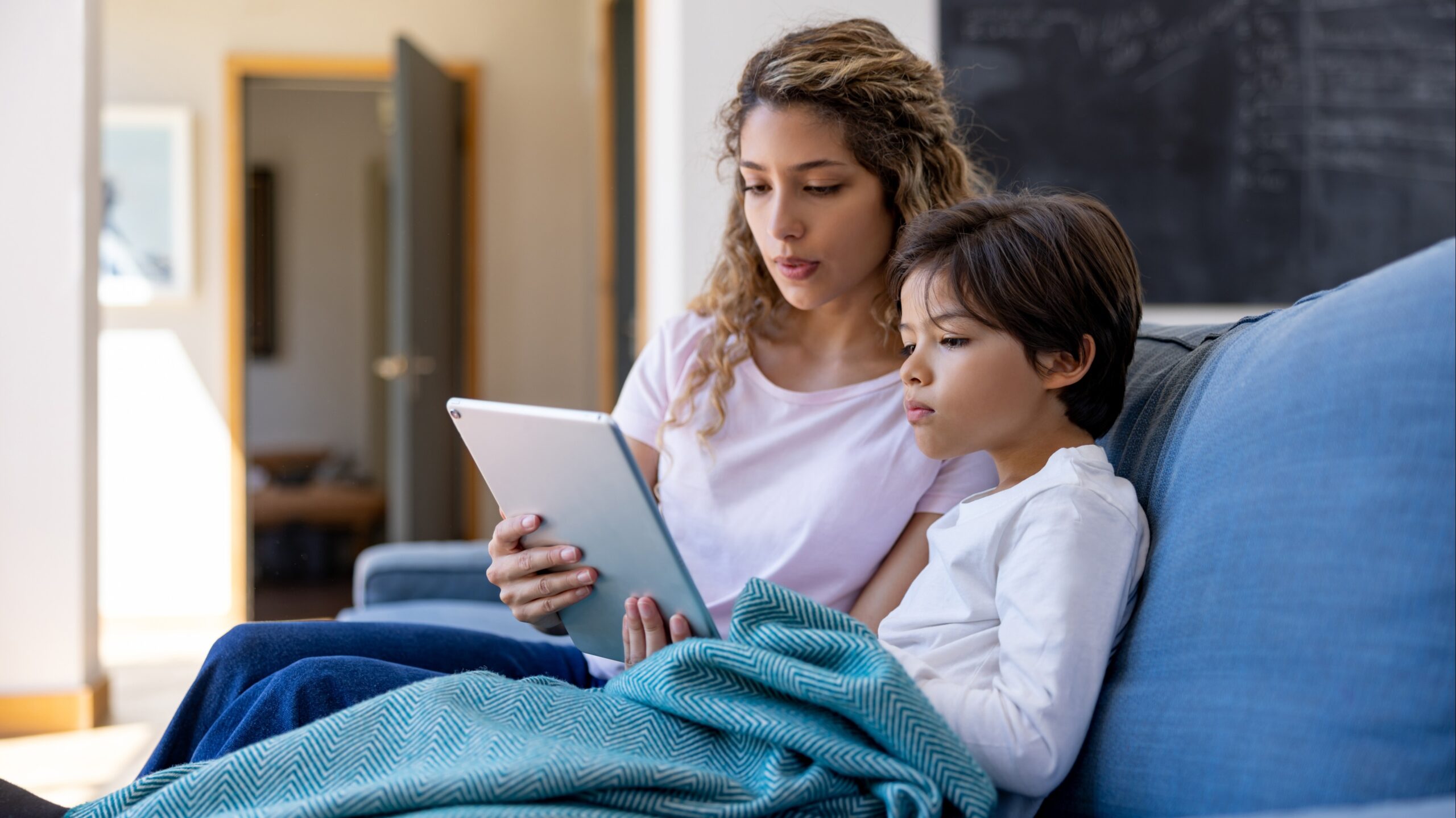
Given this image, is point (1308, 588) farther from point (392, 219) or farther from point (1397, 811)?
point (392, 219)

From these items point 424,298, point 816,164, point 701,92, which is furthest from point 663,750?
point 424,298

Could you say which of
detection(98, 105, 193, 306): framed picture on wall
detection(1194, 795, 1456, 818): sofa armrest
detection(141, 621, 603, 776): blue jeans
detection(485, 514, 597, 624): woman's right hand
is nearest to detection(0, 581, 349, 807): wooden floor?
detection(141, 621, 603, 776): blue jeans

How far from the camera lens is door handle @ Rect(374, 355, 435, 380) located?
12.5 ft

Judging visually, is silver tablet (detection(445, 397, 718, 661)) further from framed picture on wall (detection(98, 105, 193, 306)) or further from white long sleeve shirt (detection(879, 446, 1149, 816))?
framed picture on wall (detection(98, 105, 193, 306))

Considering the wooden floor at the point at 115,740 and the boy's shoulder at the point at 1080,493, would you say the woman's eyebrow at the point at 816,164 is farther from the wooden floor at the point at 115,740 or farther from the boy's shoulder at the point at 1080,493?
the wooden floor at the point at 115,740

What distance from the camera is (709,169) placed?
2.60 meters

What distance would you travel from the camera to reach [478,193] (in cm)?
473

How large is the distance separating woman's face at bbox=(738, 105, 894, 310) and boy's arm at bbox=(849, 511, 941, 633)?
283mm

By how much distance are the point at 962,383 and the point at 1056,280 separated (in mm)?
122

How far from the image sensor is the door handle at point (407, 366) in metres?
3.80

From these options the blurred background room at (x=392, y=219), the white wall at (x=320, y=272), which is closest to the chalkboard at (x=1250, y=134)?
the blurred background room at (x=392, y=219)

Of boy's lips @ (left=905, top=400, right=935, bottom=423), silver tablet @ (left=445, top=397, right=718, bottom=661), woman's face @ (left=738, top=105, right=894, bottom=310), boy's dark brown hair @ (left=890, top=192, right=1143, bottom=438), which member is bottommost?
silver tablet @ (left=445, top=397, right=718, bottom=661)

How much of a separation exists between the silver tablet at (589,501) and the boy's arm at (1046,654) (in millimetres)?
241

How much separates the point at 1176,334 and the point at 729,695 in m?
0.62
